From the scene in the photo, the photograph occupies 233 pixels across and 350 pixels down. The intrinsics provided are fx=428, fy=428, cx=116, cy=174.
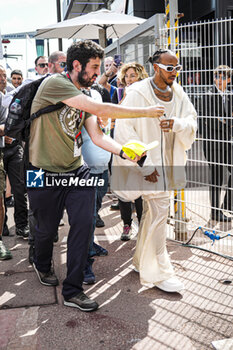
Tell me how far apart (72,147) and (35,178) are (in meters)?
0.40

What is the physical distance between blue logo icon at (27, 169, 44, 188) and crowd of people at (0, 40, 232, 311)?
25 millimetres

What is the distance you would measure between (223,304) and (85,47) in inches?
93.6

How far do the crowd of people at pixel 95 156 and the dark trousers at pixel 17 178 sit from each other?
3.45 feet

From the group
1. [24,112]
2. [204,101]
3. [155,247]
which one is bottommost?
[155,247]

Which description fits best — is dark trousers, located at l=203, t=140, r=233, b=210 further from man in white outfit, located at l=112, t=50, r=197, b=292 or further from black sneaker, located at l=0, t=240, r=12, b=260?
black sneaker, located at l=0, t=240, r=12, b=260

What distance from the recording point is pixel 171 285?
3.79m

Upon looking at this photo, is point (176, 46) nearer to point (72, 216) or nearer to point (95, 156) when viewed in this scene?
point (95, 156)

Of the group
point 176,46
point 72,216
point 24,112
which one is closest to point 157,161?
point 72,216

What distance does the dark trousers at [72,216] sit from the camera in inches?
137

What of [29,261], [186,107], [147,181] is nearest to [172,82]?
[186,107]

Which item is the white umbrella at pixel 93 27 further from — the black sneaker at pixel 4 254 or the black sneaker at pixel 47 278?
the black sneaker at pixel 47 278

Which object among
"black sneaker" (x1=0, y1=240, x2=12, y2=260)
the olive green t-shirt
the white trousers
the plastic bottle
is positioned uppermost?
the plastic bottle

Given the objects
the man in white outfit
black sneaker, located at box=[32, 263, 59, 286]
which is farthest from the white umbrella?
black sneaker, located at box=[32, 263, 59, 286]

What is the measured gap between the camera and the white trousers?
12.7 ft
